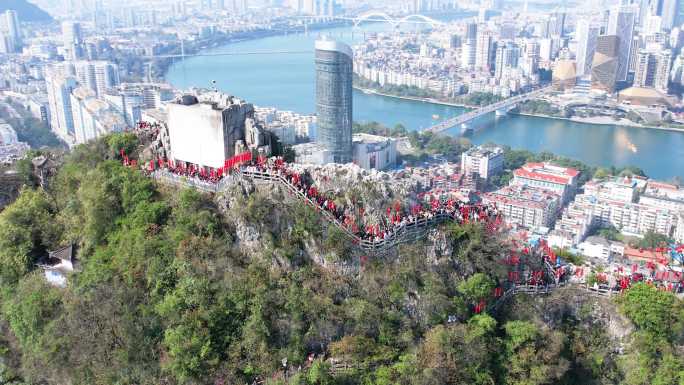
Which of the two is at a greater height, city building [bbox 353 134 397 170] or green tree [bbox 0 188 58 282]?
green tree [bbox 0 188 58 282]

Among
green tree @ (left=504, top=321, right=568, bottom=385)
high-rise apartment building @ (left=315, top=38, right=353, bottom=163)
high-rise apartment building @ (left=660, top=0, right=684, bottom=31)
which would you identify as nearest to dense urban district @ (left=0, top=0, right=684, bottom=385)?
green tree @ (left=504, top=321, right=568, bottom=385)

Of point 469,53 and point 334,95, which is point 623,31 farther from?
point 334,95

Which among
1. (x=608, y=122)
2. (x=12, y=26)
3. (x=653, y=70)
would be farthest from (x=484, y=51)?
(x=12, y=26)

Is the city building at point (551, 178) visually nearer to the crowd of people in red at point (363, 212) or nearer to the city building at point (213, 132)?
the crowd of people in red at point (363, 212)

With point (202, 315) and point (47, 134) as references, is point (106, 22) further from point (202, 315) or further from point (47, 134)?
point (202, 315)

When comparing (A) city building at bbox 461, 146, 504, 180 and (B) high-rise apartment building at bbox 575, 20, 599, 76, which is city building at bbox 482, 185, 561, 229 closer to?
(A) city building at bbox 461, 146, 504, 180

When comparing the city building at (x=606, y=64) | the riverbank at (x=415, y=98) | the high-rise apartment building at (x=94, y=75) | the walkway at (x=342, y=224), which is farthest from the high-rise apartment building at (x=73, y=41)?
the walkway at (x=342, y=224)
